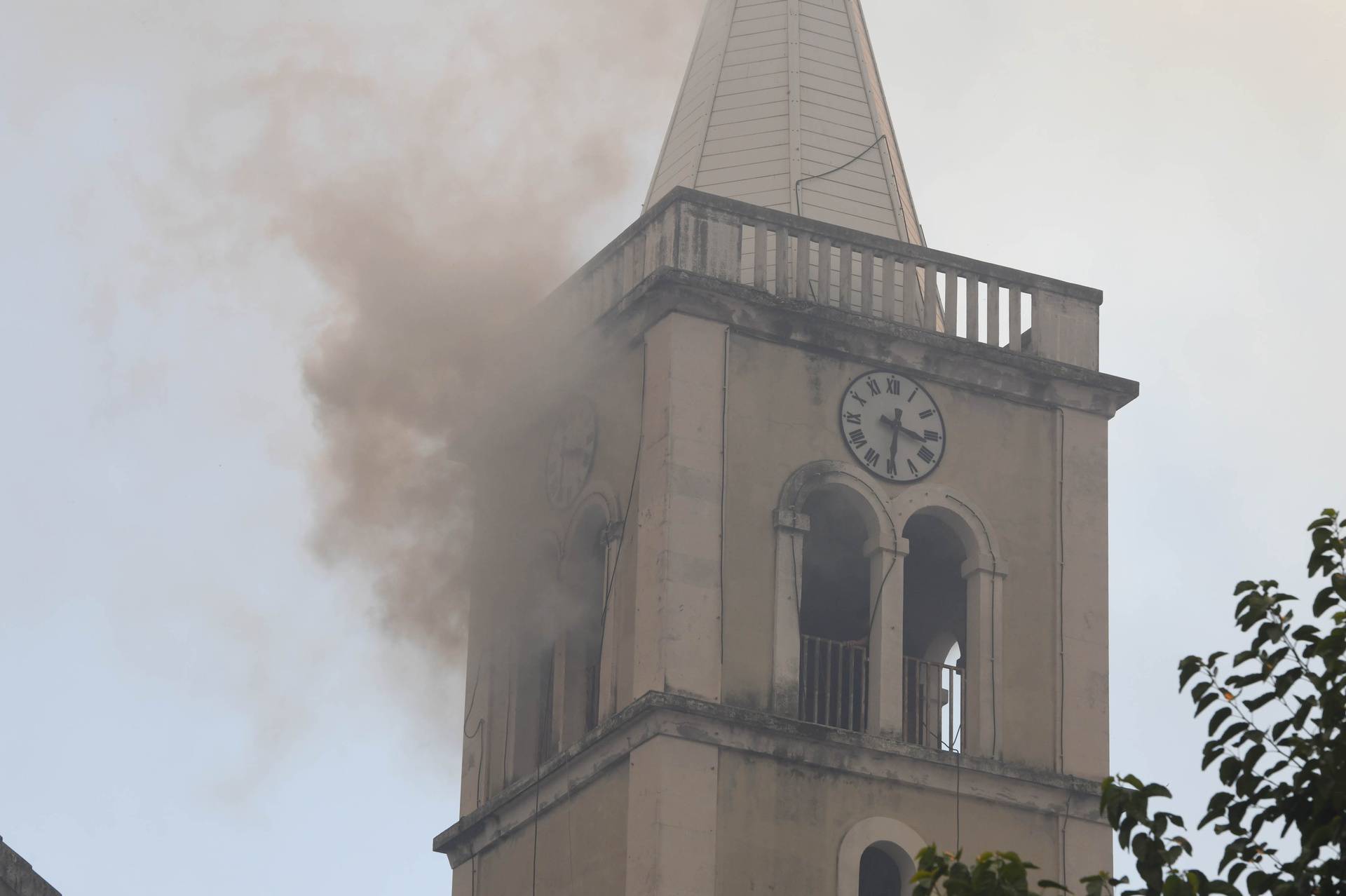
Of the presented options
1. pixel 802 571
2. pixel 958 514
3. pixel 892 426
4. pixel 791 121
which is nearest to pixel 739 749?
pixel 802 571

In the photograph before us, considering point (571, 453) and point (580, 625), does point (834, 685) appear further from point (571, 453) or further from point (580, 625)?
point (571, 453)

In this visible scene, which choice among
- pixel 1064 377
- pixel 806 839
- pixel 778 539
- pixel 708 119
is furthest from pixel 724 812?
pixel 708 119

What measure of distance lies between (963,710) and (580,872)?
15.1 ft

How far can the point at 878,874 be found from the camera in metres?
37.3

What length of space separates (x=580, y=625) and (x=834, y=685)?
3.15 m

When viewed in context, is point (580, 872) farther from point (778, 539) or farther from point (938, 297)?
point (938, 297)

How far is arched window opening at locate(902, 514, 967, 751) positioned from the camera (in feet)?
126

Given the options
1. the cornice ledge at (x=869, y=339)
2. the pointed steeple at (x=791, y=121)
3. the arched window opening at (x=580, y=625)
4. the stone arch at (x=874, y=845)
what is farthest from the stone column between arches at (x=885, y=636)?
the pointed steeple at (x=791, y=121)

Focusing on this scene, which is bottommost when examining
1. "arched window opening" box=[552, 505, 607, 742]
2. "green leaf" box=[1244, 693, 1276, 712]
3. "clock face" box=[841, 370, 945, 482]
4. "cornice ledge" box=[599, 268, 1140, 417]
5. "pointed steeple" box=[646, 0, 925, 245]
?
"green leaf" box=[1244, 693, 1276, 712]

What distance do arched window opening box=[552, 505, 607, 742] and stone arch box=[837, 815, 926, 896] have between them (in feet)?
12.7

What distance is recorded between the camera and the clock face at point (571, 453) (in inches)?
1539

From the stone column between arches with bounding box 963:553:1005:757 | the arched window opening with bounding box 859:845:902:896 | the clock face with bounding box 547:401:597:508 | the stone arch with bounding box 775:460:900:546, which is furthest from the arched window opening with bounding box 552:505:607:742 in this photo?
the stone column between arches with bounding box 963:553:1005:757

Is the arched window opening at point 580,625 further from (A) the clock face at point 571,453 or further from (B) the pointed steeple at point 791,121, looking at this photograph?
(B) the pointed steeple at point 791,121

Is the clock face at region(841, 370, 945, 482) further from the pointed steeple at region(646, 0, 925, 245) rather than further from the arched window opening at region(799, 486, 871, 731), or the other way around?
the pointed steeple at region(646, 0, 925, 245)
